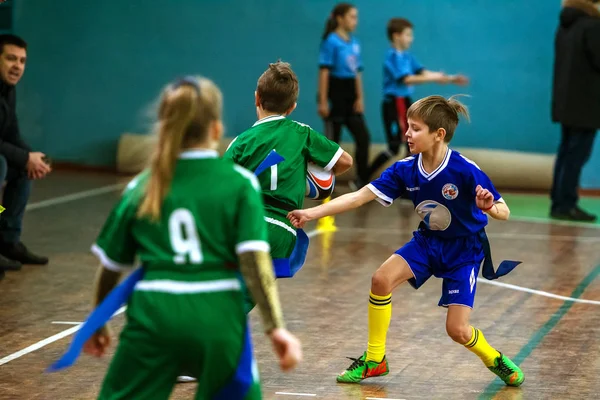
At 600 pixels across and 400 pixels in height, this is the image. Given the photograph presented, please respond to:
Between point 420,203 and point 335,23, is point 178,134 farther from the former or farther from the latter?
point 335,23

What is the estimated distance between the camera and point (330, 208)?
5.08 meters

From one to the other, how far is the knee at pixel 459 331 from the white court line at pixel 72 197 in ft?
22.6

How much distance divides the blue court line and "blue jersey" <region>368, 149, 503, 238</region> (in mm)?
793

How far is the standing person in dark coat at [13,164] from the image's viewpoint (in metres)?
8.19

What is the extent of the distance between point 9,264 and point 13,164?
761 millimetres

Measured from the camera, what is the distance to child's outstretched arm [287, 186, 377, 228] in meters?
4.96

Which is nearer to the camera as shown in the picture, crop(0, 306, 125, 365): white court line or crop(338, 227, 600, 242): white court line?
crop(0, 306, 125, 365): white court line

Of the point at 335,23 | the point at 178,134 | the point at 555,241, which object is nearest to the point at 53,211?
the point at 335,23

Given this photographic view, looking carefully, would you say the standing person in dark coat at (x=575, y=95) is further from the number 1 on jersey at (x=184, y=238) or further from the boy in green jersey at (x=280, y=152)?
the number 1 on jersey at (x=184, y=238)

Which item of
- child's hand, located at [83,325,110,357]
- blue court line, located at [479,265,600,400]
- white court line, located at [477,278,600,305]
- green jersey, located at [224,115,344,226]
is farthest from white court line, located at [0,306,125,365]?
white court line, located at [477,278,600,305]

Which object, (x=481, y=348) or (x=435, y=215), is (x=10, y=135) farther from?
(x=481, y=348)

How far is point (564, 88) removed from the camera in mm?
11250

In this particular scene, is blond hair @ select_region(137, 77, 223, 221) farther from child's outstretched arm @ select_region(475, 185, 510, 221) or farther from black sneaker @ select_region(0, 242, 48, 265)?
black sneaker @ select_region(0, 242, 48, 265)

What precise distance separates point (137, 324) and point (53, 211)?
27.4ft
